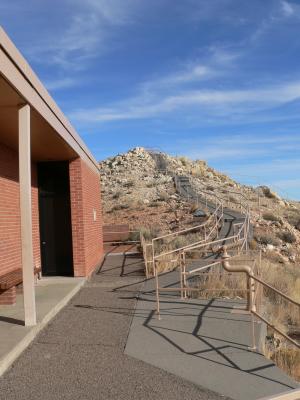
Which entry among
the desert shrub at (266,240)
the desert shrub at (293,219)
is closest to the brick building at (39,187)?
the desert shrub at (266,240)

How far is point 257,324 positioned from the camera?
834 centimetres

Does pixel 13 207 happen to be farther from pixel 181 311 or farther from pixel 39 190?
pixel 181 311

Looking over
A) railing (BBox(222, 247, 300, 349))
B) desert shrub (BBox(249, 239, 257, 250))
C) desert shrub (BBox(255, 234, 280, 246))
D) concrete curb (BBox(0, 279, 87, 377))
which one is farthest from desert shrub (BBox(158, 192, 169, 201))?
concrete curb (BBox(0, 279, 87, 377))

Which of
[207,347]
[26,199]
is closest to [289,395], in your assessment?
[207,347]

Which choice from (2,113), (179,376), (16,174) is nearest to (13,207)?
(16,174)

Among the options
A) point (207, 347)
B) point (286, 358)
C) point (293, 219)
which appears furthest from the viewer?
point (293, 219)

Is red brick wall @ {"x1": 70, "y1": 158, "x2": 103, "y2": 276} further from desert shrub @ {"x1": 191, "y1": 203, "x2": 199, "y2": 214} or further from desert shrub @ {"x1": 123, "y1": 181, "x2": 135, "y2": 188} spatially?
desert shrub @ {"x1": 123, "y1": 181, "x2": 135, "y2": 188}

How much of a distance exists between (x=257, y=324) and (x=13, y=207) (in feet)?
21.1

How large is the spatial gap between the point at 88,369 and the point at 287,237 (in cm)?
2100

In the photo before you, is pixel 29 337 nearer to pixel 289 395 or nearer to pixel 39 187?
pixel 289 395

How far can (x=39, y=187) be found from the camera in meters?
14.9

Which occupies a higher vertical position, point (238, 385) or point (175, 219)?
point (175, 219)

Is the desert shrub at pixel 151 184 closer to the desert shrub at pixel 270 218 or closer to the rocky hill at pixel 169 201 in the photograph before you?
the rocky hill at pixel 169 201

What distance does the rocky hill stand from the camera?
84.8ft
